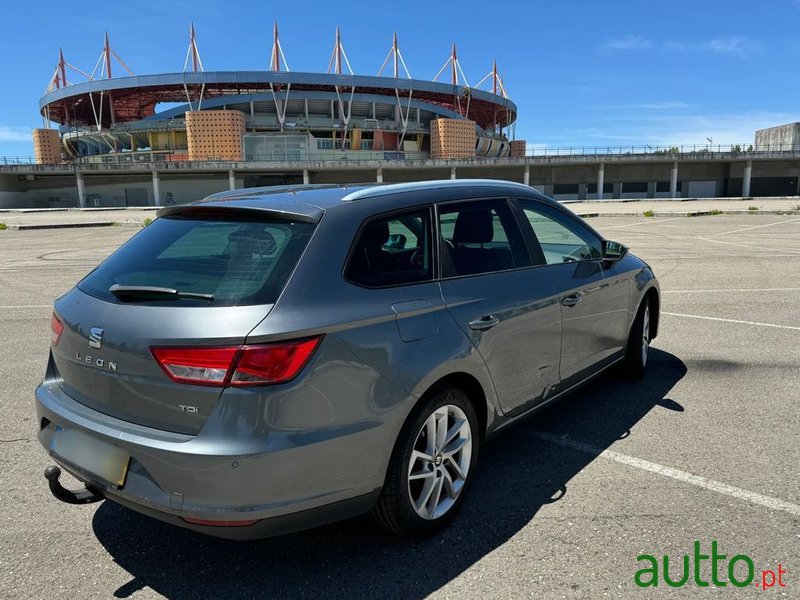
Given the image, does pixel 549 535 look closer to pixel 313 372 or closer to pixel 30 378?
pixel 313 372

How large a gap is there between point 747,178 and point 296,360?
84379mm

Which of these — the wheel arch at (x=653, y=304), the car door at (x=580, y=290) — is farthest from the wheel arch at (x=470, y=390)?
the wheel arch at (x=653, y=304)

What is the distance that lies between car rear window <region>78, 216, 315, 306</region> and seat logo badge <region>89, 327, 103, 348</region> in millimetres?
164

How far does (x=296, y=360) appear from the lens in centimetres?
217

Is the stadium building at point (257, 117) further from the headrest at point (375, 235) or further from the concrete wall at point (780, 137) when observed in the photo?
the headrest at point (375, 235)

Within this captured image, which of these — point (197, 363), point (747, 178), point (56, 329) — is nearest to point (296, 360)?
point (197, 363)

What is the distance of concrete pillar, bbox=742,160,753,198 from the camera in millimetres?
72062

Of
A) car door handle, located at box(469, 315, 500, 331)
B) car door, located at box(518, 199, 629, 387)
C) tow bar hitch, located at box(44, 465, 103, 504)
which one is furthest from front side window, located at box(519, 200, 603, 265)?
tow bar hitch, located at box(44, 465, 103, 504)

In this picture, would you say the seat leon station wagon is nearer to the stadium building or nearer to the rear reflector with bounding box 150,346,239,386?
the rear reflector with bounding box 150,346,239,386

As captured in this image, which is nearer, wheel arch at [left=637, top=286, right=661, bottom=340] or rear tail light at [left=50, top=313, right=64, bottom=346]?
rear tail light at [left=50, top=313, right=64, bottom=346]

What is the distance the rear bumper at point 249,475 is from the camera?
2.10 meters

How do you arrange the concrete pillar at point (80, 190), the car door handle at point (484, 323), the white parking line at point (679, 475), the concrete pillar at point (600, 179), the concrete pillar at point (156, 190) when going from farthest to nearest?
the concrete pillar at point (600, 179), the concrete pillar at point (80, 190), the concrete pillar at point (156, 190), the white parking line at point (679, 475), the car door handle at point (484, 323)

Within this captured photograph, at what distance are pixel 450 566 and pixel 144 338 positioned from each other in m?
1.64

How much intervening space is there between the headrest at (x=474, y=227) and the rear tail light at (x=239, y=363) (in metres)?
1.34
